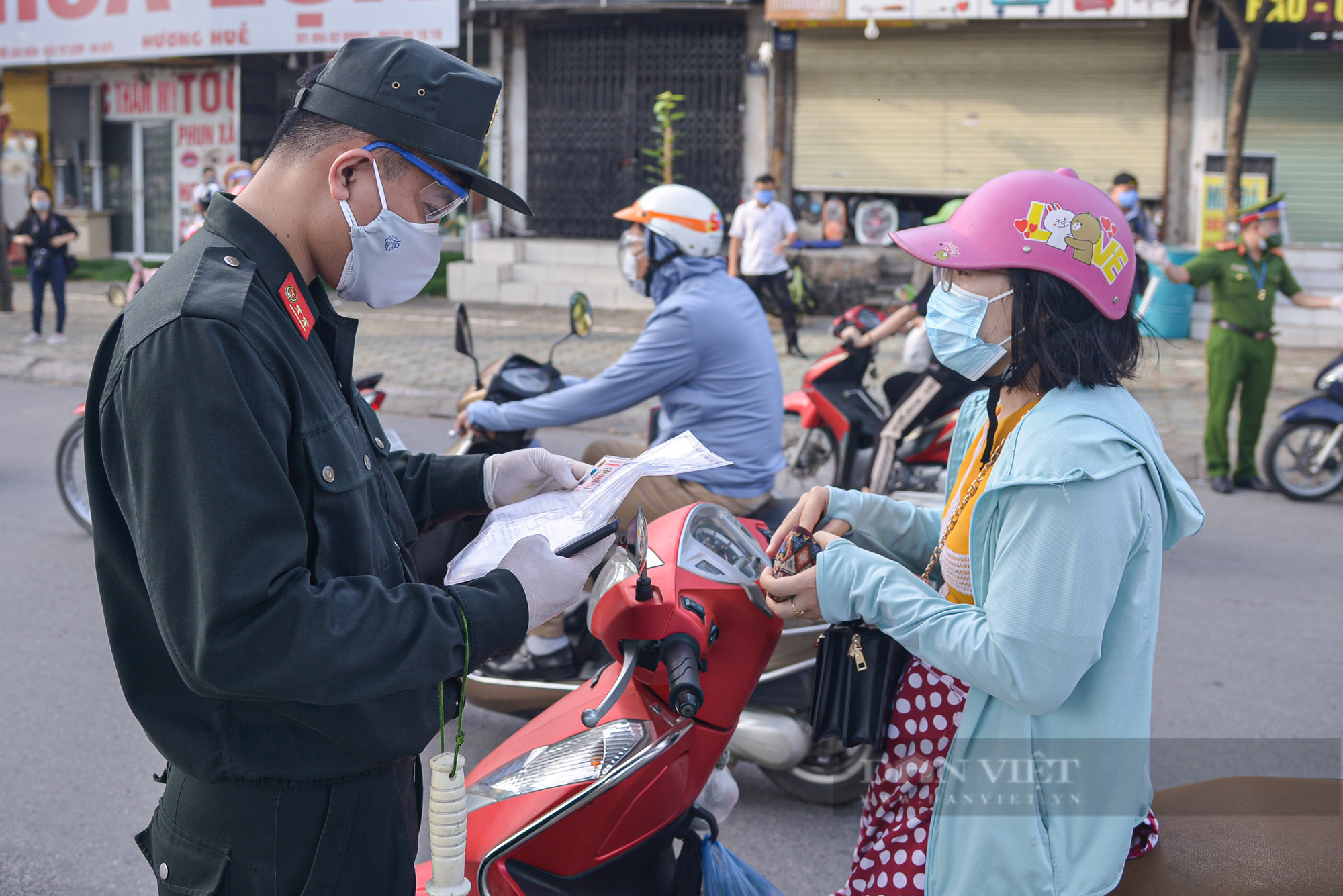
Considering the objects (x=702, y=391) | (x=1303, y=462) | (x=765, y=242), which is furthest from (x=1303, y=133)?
(x=702, y=391)

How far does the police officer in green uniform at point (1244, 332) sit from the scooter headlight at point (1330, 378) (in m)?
0.31

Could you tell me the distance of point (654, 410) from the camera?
4.61 metres

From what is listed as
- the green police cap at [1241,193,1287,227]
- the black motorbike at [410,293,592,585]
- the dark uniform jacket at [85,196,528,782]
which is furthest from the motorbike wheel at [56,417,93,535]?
the green police cap at [1241,193,1287,227]

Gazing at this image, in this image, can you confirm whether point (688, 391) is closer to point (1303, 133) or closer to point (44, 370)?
point (44, 370)

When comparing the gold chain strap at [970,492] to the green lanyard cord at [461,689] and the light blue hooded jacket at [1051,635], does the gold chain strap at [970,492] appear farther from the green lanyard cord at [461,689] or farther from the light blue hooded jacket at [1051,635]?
the green lanyard cord at [461,689]

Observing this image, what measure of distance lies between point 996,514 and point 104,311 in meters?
15.3

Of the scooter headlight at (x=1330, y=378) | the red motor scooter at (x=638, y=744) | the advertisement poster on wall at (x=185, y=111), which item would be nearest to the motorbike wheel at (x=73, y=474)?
the red motor scooter at (x=638, y=744)

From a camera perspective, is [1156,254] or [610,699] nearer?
[610,699]

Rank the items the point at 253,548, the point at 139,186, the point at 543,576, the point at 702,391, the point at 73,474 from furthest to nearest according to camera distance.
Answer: the point at 139,186, the point at 73,474, the point at 702,391, the point at 543,576, the point at 253,548

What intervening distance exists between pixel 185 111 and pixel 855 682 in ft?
67.7

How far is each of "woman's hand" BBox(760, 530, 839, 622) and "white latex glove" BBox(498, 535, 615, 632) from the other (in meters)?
0.36

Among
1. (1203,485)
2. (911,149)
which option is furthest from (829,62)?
(1203,485)

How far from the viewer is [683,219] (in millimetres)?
4395

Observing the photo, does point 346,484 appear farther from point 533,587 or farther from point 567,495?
point 567,495
